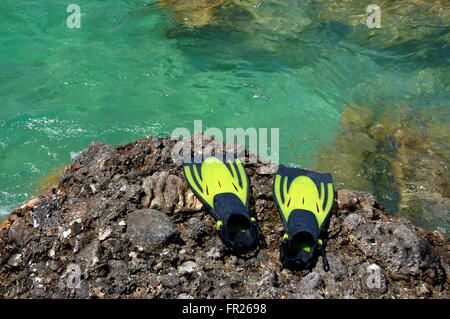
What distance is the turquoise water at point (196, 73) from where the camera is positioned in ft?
18.7

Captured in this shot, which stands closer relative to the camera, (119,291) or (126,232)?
(119,291)

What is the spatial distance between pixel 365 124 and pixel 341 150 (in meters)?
0.74

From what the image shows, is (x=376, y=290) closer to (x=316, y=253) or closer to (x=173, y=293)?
(x=316, y=253)

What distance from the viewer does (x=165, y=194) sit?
3.59 m

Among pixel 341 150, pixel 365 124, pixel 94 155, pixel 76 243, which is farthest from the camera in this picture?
pixel 365 124

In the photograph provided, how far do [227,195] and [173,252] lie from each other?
0.73 metres

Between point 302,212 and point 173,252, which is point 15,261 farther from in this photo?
point 302,212

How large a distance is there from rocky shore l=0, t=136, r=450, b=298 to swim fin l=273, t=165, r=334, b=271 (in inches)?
3.5

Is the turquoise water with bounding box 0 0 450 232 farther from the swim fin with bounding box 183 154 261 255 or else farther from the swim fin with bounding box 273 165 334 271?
the swim fin with bounding box 183 154 261 255

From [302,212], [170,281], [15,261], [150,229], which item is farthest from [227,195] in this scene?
[15,261]

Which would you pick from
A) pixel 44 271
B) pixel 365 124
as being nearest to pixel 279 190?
pixel 44 271

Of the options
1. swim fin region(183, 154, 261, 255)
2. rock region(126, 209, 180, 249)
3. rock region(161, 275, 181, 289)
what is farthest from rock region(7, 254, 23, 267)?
swim fin region(183, 154, 261, 255)

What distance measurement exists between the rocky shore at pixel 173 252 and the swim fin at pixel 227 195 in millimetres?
92

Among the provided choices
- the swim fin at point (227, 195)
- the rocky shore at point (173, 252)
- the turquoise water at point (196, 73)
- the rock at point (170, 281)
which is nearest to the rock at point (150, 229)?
the rocky shore at point (173, 252)
